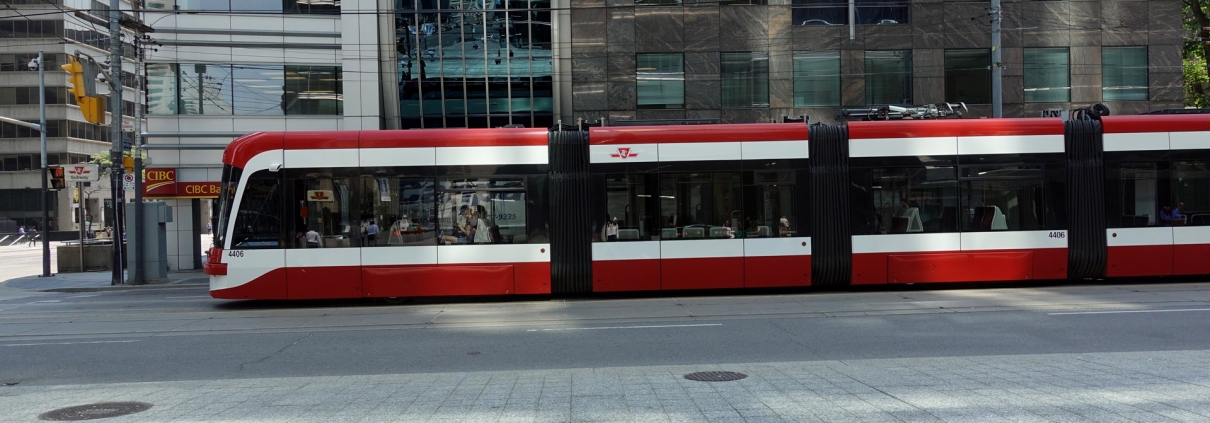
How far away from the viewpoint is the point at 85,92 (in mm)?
20828

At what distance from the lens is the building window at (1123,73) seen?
2650 centimetres

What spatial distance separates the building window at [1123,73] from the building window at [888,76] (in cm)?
611

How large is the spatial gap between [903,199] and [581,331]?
712 cm

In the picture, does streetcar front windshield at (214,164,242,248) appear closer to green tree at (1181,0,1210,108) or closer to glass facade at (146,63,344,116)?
glass facade at (146,63,344,116)

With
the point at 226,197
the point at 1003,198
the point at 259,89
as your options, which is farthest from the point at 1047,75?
the point at 259,89

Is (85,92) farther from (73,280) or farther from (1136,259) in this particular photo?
(1136,259)

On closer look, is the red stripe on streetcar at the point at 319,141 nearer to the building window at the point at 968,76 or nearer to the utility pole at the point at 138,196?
the utility pole at the point at 138,196

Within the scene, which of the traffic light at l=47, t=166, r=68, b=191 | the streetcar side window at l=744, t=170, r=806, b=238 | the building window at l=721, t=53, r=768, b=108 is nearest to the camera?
the streetcar side window at l=744, t=170, r=806, b=238

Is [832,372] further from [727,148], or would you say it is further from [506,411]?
[727,148]

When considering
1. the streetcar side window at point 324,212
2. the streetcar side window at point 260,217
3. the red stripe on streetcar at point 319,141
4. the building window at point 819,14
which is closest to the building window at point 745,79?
the building window at point 819,14

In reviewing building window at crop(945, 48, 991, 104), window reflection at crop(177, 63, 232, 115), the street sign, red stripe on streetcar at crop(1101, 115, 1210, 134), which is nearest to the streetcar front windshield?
the street sign

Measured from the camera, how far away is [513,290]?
15.1 m

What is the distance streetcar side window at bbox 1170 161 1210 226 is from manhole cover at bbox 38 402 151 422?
1693 centimetres

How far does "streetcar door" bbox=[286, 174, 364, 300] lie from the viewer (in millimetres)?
14797
